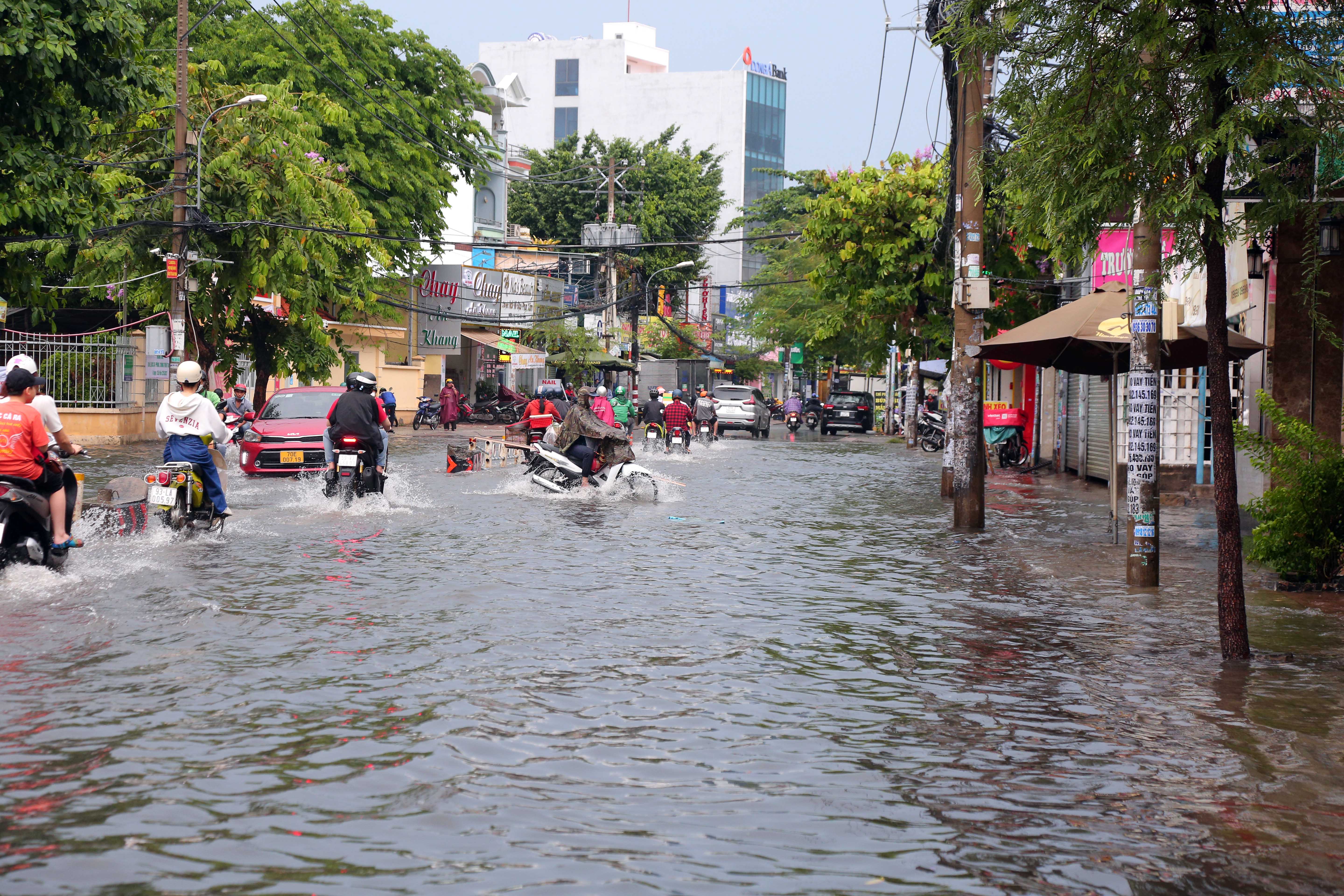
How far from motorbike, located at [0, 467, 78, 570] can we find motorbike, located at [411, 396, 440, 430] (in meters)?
38.0

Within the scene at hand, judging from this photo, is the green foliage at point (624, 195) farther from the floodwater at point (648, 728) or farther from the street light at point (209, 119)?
the floodwater at point (648, 728)

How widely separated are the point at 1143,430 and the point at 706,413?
96.3ft

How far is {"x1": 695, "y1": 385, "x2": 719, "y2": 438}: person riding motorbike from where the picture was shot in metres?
40.4

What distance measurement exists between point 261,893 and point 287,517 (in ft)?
41.4

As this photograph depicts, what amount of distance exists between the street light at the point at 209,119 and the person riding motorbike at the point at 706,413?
15.3 m

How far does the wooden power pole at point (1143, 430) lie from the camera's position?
1099cm

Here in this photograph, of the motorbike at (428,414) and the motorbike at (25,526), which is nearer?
the motorbike at (25,526)

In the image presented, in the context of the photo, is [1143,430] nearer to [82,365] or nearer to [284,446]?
[284,446]

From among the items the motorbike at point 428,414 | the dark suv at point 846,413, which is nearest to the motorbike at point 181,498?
the motorbike at point 428,414

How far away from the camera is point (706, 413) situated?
4041 cm

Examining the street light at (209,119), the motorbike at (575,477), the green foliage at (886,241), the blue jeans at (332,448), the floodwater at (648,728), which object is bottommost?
the floodwater at (648,728)

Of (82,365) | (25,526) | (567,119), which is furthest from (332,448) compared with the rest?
(567,119)

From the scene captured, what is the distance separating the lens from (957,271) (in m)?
17.6

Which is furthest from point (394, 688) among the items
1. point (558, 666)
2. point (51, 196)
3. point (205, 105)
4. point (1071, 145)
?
point (205, 105)
